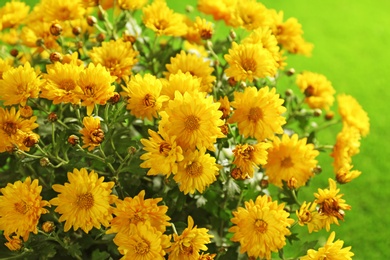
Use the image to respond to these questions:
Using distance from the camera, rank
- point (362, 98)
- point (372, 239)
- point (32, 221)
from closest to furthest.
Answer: point (32, 221) < point (372, 239) < point (362, 98)

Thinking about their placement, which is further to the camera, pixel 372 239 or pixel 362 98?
pixel 362 98

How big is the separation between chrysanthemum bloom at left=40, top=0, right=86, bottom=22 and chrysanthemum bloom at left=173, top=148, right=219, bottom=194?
0.55 m

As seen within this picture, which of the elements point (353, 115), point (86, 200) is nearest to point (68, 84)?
point (86, 200)

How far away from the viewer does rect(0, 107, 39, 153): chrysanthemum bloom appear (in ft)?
3.35

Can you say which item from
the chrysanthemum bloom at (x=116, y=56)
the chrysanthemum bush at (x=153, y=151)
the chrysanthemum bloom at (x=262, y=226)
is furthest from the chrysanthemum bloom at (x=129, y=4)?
the chrysanthemum bloom at (x=262, y=226)

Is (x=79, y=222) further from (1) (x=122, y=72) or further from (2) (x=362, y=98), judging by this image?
(2) (x=362, y=98)

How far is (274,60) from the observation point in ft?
3.83

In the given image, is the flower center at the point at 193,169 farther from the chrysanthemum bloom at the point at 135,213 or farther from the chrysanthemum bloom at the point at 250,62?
the chrysanthemum bloom at the point at 250,62

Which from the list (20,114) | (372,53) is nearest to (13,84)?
(20,114)

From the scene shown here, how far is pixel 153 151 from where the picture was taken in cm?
95

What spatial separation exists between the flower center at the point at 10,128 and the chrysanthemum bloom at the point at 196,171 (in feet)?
1.10

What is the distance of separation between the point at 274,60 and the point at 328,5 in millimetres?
2073

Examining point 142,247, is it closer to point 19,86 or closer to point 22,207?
point 22,207

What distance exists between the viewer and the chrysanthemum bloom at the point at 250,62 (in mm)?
1112
